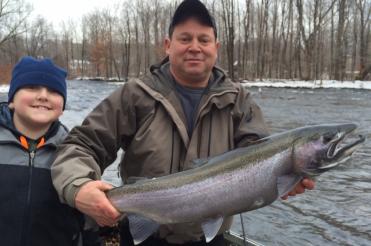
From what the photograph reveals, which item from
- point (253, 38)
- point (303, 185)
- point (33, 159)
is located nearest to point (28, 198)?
point (33, 159)

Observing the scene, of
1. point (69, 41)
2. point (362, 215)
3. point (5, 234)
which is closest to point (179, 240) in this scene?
point (5, 234)

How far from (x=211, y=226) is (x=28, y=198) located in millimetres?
1142

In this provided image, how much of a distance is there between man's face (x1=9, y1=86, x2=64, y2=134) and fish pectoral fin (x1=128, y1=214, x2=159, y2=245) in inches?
→ 35.4

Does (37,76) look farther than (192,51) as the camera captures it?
Yes

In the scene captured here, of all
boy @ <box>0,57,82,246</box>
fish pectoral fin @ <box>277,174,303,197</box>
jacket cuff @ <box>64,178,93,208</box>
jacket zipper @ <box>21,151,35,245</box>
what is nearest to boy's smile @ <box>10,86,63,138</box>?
boy @ <box>0,57,82,246</box>

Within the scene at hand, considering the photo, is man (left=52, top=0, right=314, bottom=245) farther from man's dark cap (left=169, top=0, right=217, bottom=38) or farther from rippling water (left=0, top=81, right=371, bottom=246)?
rippling water (left=0, top=81, right=371, bottom=246)

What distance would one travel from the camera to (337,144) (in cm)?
233

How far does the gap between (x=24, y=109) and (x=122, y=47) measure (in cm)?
7613

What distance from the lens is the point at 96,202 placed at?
227cm

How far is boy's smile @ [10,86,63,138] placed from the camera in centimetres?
278

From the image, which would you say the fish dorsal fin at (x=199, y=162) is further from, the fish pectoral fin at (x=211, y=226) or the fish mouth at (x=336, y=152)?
the fish mouth at (x=336, y=152)

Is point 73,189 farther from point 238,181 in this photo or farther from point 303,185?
point 303,185

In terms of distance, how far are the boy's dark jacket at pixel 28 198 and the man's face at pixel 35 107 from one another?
0.10m

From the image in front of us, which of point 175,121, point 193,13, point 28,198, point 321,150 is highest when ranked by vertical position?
point 193,13
